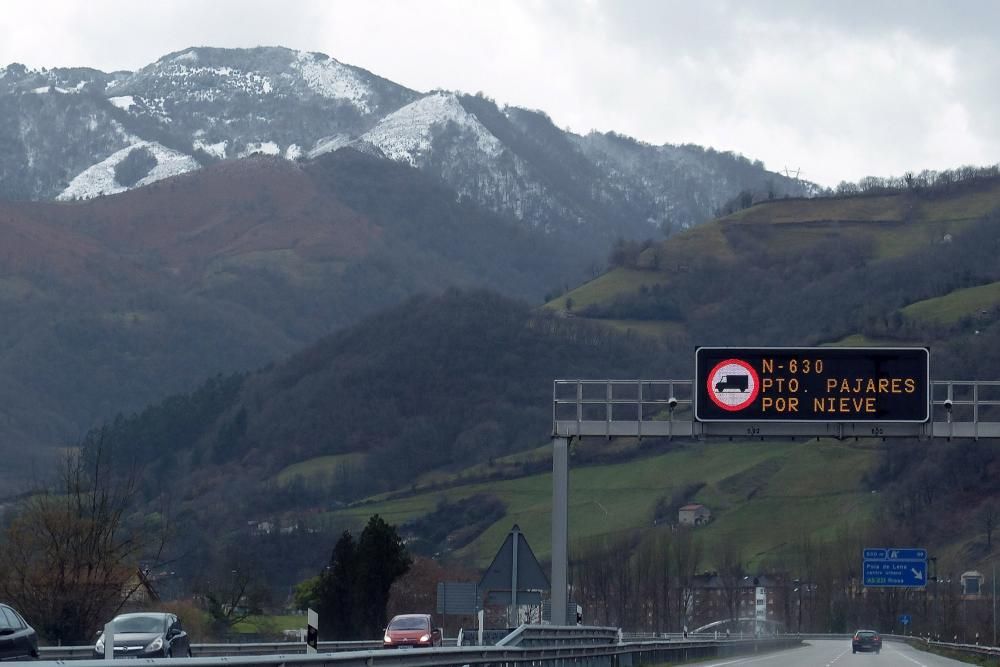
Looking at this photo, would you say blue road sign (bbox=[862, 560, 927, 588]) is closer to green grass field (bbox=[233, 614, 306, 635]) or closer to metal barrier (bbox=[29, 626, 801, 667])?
green grass field (bbox=[233, 614, 306, 635])

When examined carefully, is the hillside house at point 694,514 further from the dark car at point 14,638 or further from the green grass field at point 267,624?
the dark car at point 14,638

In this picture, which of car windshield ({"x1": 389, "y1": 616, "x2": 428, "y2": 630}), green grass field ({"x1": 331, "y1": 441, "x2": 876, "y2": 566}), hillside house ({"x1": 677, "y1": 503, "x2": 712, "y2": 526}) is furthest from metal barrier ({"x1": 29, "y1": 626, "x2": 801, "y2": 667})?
hillside house ({"x1": 677, "y1": 503, "x2": 712, "y2": 526})

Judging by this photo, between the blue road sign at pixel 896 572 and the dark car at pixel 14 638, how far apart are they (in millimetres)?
80175

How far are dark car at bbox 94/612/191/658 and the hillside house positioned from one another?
136 m

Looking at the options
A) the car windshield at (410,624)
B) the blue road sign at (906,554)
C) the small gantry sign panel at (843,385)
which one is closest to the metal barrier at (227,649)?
the car windshield at (410,624)

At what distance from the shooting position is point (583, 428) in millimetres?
48750

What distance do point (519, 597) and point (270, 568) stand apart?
12860 cm

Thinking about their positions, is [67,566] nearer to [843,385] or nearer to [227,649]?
[227,649]

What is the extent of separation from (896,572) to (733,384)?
2262 inches

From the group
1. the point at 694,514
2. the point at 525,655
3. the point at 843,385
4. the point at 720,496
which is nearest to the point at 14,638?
the point at 525,655

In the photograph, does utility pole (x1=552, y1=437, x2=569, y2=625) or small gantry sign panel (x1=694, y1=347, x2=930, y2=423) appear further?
utility pole (x1=552, y1=437, x2=569, y2=625)

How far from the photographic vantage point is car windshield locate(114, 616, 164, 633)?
34.7 m

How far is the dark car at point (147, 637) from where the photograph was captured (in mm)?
33594

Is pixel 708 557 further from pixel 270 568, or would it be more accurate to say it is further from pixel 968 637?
pixel 968 637
